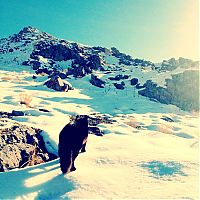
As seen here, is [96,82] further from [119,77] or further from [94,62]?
[94,62]

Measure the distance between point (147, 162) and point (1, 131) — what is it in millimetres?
7515

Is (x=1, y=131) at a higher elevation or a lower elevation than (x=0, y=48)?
lower

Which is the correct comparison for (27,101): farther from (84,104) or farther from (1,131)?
(1,131)

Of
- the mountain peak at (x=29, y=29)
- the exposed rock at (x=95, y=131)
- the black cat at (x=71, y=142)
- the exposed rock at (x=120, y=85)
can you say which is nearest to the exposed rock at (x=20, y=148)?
the black cat at (x=71, y=142)

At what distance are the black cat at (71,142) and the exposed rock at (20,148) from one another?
95.7 inches

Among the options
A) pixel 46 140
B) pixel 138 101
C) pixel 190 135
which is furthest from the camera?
pixel 138 101

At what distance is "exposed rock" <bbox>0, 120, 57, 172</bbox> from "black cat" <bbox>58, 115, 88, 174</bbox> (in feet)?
7.98

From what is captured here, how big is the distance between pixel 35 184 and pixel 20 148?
4197mm

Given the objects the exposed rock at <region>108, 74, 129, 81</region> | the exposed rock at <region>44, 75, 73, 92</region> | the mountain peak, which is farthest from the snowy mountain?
the mountain peak

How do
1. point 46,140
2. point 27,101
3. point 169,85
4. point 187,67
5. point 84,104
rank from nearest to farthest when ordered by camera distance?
point 46,140, point 27,101, point 84,104, point 169,85, point 187,67

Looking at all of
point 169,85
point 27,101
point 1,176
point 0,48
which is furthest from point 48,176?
point 0,48

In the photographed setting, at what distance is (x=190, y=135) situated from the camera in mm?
29969

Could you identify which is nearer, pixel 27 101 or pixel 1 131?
pixel 1 131

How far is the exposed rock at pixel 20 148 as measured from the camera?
1658cm
